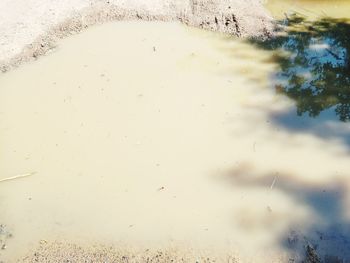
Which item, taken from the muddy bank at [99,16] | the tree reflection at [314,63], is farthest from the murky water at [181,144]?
the muddy bank at [99,16]

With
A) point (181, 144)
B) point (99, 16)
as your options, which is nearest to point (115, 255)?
point (181, 144)

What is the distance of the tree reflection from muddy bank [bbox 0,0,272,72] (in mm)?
423

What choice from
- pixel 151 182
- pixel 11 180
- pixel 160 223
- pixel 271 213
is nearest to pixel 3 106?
pixel 11 180

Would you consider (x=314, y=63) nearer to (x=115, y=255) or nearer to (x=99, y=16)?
(x=99, y=16)

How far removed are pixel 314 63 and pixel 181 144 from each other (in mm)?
2386

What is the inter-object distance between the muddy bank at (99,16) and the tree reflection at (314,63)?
423 millimetres

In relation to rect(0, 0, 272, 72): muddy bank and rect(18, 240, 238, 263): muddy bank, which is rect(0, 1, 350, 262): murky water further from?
rect(0, 0, 272, 72): muddy bank

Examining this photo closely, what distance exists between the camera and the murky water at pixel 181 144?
3.82 metres

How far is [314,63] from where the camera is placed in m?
5.68

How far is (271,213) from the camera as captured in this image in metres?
3.89

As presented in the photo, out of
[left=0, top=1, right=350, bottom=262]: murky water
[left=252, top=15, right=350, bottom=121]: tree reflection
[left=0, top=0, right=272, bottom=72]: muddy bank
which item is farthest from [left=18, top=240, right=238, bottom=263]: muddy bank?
[left=0, top=0, right=272, bottom=72]: muddy bank

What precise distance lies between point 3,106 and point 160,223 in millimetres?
2591

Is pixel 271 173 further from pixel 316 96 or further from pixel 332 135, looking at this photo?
pixel 316 96

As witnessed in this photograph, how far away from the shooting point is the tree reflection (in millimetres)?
5102
